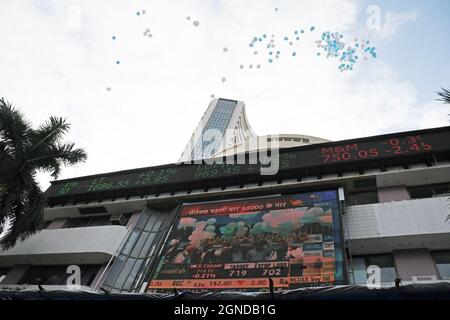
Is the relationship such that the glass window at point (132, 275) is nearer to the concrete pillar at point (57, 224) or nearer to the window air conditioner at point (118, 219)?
the window air conditioner at point (118, 219)

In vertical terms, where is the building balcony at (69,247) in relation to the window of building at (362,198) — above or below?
below

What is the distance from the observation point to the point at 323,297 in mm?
6035

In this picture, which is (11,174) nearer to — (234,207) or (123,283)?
(123,283)

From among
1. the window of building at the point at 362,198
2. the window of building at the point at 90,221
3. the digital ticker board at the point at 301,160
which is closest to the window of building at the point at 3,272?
the window of building at the point at 90,221

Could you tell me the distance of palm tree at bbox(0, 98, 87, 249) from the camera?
559 inches

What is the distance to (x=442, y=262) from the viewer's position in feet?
38.7

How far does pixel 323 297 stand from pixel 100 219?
16922mm

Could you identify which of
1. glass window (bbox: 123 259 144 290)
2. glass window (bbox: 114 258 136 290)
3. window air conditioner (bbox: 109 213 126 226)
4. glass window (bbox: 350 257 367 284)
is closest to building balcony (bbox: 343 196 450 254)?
glass window (bbox: 350 257 367 284)

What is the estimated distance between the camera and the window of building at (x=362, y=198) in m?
14.9

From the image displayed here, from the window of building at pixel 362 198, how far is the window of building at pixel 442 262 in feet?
11.0

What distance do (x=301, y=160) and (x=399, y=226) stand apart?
208 inches

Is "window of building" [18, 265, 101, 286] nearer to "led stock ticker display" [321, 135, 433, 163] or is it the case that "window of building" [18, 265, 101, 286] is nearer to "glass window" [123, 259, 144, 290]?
"glass window" [123, 259, 144, 290]

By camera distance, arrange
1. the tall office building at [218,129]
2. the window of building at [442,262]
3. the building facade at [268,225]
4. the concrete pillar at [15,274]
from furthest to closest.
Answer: the tall office building at [218,129]
the concrete pillar at [15,274]
the building facade at [268,225]
the window of building at [442,262]
